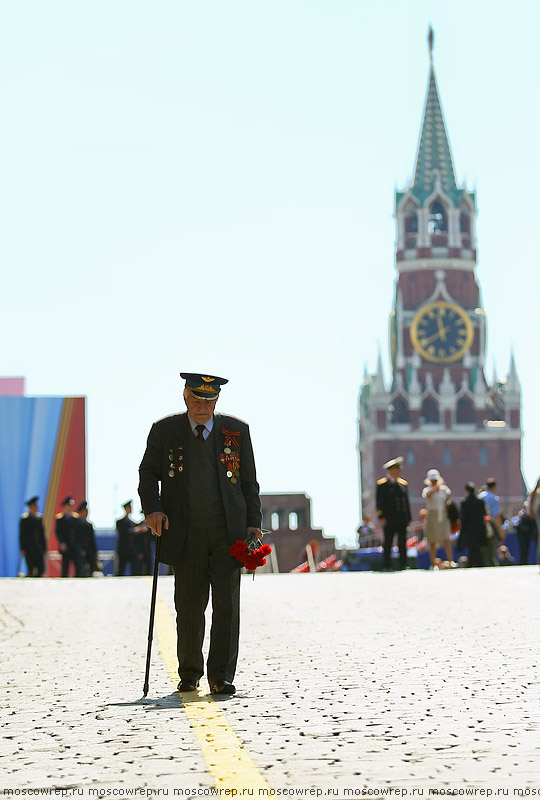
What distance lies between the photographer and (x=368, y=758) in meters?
6.09

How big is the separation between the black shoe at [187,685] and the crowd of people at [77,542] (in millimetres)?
17726

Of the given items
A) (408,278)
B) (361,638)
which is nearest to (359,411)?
(408,278)

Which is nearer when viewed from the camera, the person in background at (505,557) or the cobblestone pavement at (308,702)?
the cobblestone pavement at (308,702)

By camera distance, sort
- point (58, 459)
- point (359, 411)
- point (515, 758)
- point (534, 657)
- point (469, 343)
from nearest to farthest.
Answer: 1. point (515, 758)
2. point (534, 657)
3. point (58, 459)
4. point (469, 343)
5. point (359, 411)

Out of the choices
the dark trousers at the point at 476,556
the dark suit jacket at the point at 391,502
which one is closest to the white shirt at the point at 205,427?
the dark suit jacket at the point at 391,502

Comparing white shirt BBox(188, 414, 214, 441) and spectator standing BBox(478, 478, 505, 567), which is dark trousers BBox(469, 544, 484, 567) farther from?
white shirt BBox(188, 414, 214, 441)

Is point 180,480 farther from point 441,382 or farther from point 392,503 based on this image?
point 441,382

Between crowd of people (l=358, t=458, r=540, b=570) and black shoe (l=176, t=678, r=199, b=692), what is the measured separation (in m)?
13.6

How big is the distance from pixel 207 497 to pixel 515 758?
322cm

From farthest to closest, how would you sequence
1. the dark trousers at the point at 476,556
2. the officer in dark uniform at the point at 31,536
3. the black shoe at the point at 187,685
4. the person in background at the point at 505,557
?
the person in background at the point at 505,557 < the dark trousers at the point at 476,556 < the officer in dark uniform at the point at 31,536 < the black shoe at the point at 187,685

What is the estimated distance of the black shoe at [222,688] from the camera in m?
8.41

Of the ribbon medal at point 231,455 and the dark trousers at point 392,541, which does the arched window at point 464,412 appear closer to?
the dark trousers at point 392,541

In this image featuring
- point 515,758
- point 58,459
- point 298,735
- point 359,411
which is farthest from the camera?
point 359,411

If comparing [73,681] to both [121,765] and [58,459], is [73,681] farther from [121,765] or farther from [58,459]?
[58,459]
